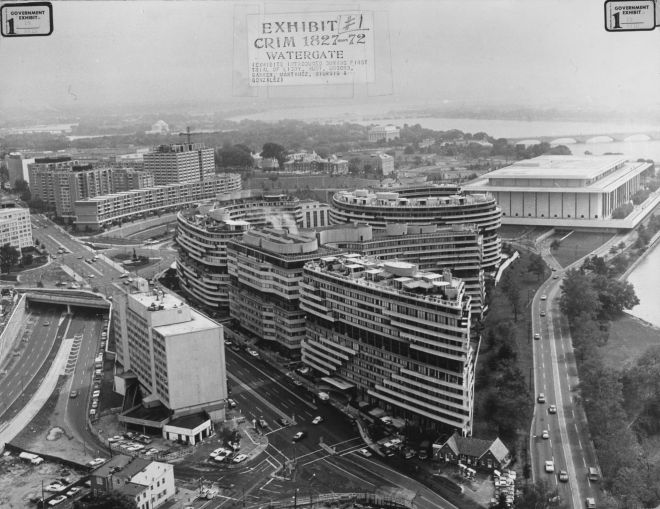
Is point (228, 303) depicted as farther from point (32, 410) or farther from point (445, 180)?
point (445, 180)

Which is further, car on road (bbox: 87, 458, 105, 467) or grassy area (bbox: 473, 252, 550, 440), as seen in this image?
grassy area (bbox: 473, 252, 550, 440)

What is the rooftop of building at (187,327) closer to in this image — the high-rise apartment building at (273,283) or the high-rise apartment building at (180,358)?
the high-rise apartment building at (180,358)

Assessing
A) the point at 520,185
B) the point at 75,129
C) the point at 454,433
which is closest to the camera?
the point at 454,433

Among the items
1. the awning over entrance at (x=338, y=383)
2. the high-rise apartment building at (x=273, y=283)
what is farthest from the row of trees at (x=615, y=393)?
the high-rise apartment building at (x=273, y=283)

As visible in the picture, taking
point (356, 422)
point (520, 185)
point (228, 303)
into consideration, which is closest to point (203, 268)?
point (228, 303)

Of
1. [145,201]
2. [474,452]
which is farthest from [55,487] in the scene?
[145,201]

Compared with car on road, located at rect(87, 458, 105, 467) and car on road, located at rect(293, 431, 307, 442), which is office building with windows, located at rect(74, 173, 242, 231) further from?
car on road, located at rect(293, 431, 307, 442)

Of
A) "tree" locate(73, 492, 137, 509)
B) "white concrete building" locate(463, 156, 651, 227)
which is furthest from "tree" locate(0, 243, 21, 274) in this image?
"tree" locate(73, 492, 137, 509)

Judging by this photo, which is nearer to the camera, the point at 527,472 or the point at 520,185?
the point at 527,472
